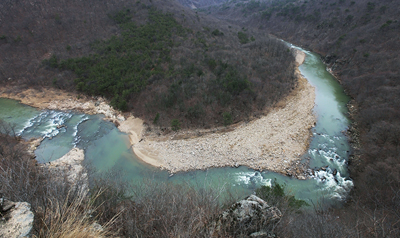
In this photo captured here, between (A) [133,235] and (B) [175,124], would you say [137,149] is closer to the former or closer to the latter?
(B) [175,124]

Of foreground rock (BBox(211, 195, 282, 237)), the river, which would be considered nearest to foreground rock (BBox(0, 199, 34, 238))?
foreground rock (BBox(211, 195, 282, 237))

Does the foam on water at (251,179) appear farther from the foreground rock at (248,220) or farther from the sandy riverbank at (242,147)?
the foreground rock at (248,220)

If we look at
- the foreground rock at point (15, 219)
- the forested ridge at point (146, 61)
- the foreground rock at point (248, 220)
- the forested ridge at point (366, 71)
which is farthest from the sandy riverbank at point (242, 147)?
the foreground rock at point (15, 219)

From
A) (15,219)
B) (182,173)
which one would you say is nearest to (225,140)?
(182,173)

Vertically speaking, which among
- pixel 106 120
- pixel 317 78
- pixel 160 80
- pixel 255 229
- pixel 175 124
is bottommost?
pixel 106 120

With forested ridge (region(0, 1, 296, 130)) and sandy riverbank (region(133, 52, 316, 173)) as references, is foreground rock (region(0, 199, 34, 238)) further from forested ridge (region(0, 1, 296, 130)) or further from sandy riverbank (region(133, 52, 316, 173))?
forested ridge (region(0, 1, 296, 130))

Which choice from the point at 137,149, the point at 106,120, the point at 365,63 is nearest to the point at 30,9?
the point at 106,120
